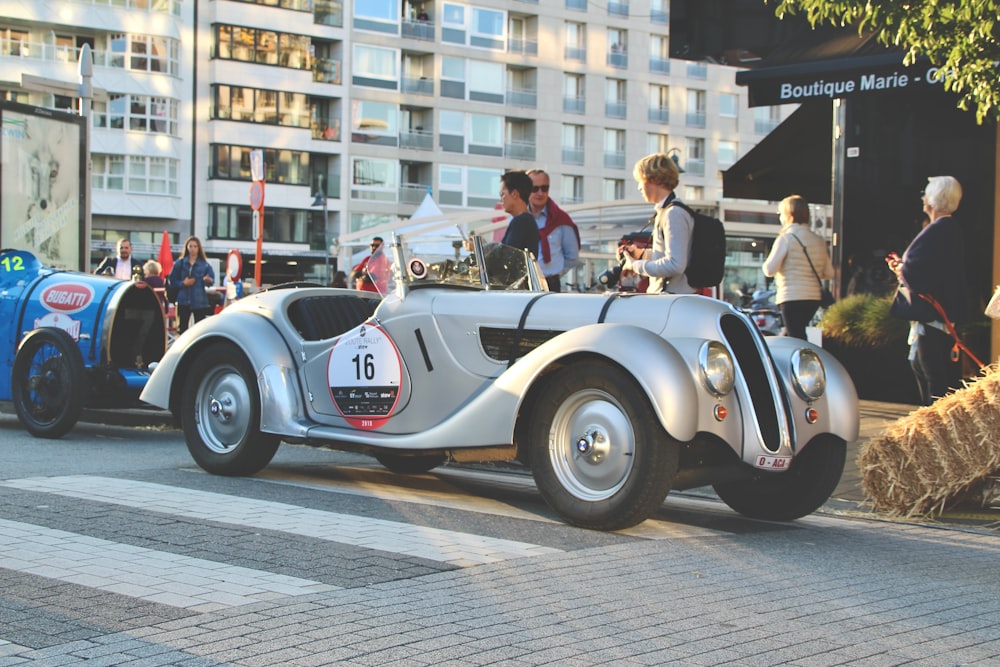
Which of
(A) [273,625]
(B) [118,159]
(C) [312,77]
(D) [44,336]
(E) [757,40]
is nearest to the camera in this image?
(A) [273,625]

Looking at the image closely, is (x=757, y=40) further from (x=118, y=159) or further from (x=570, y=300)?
(x=118, y=159)

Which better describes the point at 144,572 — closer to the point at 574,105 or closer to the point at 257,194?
the point at 257,194

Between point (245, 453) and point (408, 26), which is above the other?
point (408, 26)

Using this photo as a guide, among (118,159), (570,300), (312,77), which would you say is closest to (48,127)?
(570,300)

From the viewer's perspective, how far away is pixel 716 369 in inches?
227

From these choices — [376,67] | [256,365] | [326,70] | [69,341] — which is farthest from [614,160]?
[256,365]

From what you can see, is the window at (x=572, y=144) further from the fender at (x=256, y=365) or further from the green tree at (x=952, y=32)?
the fender at (x=256, y=365)

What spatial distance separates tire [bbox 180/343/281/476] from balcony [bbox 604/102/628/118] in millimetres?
64432

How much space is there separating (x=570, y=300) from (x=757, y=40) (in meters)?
9.45

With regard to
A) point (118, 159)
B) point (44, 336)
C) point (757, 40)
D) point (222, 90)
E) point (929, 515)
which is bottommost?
point (929, 515)

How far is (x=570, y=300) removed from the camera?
21.5 feet

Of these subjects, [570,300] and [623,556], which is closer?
[623,556]

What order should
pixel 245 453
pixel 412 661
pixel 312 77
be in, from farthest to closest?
pixel 312 77, pixel 245 453, pixel 412 661

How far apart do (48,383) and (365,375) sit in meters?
3.98
